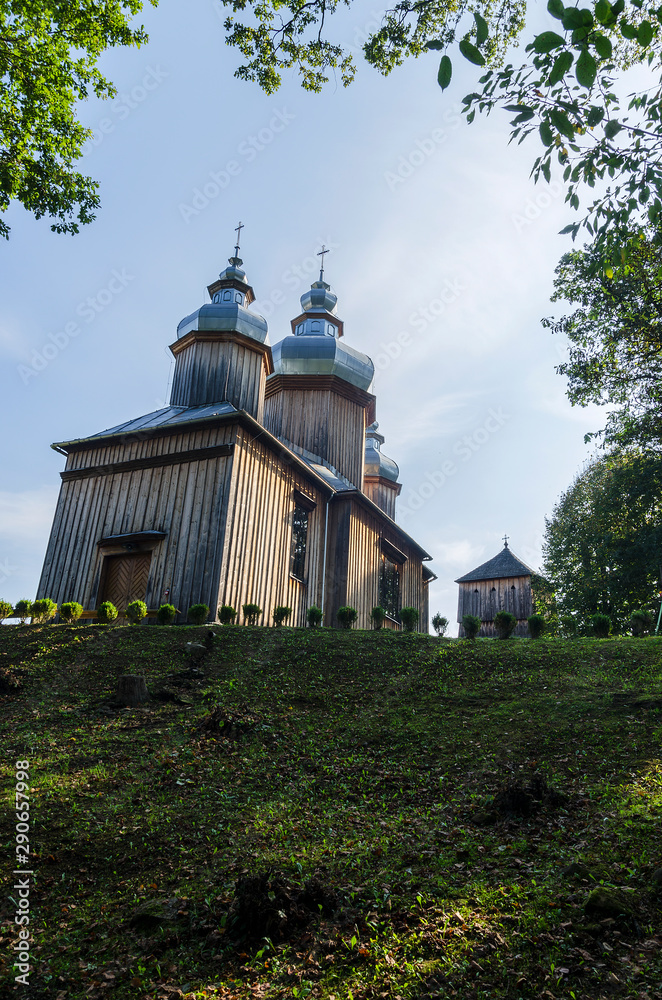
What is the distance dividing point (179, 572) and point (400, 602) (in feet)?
39.1

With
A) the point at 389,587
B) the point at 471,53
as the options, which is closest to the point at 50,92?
the point at 471,53

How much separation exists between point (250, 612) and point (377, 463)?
19.5 metres

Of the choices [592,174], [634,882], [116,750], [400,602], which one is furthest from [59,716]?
[400,602]

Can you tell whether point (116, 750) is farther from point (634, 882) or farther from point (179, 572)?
point (179, 572)

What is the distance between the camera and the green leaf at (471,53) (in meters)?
4.59

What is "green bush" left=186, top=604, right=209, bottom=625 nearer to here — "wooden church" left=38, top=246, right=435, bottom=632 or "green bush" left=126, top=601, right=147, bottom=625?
"wooden church" left=38, top=246, right=435, bottom=632

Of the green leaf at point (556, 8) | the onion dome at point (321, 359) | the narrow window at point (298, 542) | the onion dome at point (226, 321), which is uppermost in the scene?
the onion dome at point (321, 359)

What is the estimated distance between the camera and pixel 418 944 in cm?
479

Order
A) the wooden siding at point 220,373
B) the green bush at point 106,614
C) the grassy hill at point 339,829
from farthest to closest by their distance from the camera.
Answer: the wooden siding at point 220,373, the green bush at point 106,614, the grassy hill at point 339,829

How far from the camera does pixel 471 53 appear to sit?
466 centimetres

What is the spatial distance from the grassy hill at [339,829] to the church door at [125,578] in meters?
5.24

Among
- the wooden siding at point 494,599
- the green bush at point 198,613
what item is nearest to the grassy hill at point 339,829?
the green bush at point 198,613

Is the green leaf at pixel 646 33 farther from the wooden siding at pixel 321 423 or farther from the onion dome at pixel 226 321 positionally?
the wooden siding at pixel 321 423

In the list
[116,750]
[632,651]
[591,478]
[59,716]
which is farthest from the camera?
[591,478]
